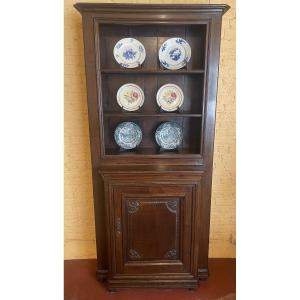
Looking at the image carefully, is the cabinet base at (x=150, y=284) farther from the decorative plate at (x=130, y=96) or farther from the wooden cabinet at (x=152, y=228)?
the decorative plate at (x=130, y=96)

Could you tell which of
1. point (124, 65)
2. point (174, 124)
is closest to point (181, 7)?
point (124, 65)

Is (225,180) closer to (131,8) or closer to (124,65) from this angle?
(124,65)

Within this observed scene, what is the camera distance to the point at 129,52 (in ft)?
6.03

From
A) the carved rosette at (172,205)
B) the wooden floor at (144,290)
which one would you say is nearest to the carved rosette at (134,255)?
the wooden floor at (144,290)

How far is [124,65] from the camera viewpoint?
1838 millimetres

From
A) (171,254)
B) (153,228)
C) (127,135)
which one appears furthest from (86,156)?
(171,254)

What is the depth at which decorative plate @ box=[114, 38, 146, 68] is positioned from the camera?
183 cm

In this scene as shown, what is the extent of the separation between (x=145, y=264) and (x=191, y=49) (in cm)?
147

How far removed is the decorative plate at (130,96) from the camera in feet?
6.24

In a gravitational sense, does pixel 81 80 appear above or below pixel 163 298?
above

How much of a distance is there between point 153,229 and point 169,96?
888mm

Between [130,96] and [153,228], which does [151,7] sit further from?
[153,228]

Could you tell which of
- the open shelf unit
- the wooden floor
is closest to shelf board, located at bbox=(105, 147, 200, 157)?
the open shelf unit

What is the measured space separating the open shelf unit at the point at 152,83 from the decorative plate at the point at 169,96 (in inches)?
1.9
